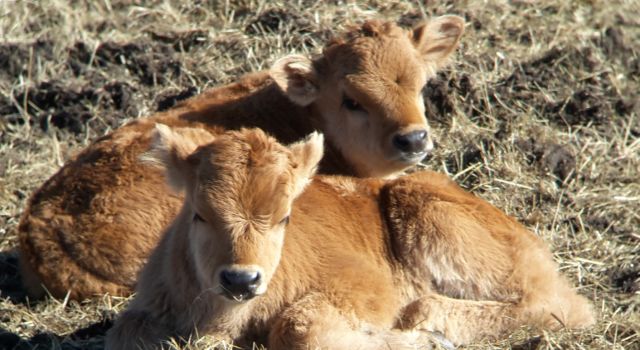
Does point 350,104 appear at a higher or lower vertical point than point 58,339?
higher

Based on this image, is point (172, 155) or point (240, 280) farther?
point (172, 155)

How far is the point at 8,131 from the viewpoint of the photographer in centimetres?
1188

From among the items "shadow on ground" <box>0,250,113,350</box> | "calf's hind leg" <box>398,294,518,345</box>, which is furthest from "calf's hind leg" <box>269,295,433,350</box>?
"shadow on ground" <box>0,250,113,350</box>

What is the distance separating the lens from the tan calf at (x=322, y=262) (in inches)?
287

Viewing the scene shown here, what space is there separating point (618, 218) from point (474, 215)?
2106 millimetres

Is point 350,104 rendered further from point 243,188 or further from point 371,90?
point 243,188

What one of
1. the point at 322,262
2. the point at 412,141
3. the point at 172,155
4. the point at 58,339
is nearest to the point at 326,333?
the point at 322,262

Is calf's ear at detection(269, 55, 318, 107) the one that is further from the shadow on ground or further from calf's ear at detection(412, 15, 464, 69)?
the shadow on ground

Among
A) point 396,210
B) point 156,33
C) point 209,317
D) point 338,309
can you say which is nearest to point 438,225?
point 396,210

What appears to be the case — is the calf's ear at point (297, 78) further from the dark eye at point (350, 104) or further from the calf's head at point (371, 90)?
the dark eye at point (350, 104)

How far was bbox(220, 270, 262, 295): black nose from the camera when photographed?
7023 mm

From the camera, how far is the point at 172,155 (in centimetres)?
775

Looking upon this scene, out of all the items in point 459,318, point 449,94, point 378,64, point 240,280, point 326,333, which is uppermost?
point 240,280

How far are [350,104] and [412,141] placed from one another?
0.82 m
